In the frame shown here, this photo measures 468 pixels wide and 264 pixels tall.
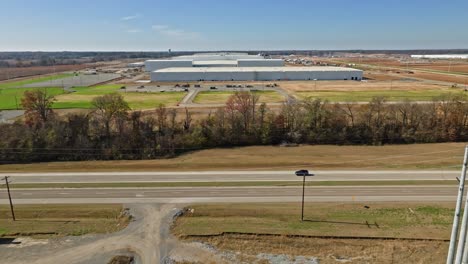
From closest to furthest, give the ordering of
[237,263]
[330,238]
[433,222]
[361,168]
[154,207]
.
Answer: [237,263]
[330,238]
[433,222]
[154,207]
[361,168]

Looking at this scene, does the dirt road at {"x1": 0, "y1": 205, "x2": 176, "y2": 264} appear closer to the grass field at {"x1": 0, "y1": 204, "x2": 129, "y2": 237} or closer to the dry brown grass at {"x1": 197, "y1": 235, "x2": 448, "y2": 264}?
the grass field at {"x1": 0, "y1": 204, "x2": 129, "y2": 237}

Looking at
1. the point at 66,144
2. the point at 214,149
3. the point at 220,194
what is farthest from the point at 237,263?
the point at 66,144

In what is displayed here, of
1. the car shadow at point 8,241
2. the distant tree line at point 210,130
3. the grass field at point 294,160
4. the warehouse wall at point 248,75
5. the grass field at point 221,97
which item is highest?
the warehouse wall at point 248,75

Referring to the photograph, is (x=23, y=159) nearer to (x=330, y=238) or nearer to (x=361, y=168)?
(x=330, y=238)

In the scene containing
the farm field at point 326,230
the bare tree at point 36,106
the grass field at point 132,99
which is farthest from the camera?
the grass field at point 132,99

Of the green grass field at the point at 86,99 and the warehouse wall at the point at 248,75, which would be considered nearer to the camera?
the green grass field at the point at 86,99

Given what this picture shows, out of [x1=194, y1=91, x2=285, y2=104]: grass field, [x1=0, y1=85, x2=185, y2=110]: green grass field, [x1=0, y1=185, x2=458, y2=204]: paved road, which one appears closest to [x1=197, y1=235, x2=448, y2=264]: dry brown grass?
[x1=0, y1=185, x2=458, y2=204]: paved road

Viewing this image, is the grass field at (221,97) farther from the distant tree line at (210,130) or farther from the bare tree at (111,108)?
the bare tree at (111,108)

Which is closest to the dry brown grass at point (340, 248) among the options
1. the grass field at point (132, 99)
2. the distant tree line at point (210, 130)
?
the distant tree line at point (210, 130)
